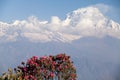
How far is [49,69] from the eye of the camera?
133 ft

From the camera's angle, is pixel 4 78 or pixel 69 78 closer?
pixel 4 78

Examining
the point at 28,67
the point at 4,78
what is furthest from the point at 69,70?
the point at 4,78

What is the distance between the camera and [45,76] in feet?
132

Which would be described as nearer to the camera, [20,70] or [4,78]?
[4,78]

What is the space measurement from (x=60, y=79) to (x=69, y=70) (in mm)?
1489

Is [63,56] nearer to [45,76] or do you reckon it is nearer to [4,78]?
[45,76]

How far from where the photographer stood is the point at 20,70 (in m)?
41.4

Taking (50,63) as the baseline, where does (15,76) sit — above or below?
A: below

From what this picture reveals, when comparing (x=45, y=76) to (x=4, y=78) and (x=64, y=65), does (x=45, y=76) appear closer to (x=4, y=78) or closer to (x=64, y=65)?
(x=64, y=65)

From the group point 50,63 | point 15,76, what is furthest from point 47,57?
point 15,76

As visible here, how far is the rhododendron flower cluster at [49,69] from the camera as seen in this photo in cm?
4031

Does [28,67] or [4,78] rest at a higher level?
[28,67]

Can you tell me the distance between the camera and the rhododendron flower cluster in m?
40.3

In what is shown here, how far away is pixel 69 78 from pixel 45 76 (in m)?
2.78
